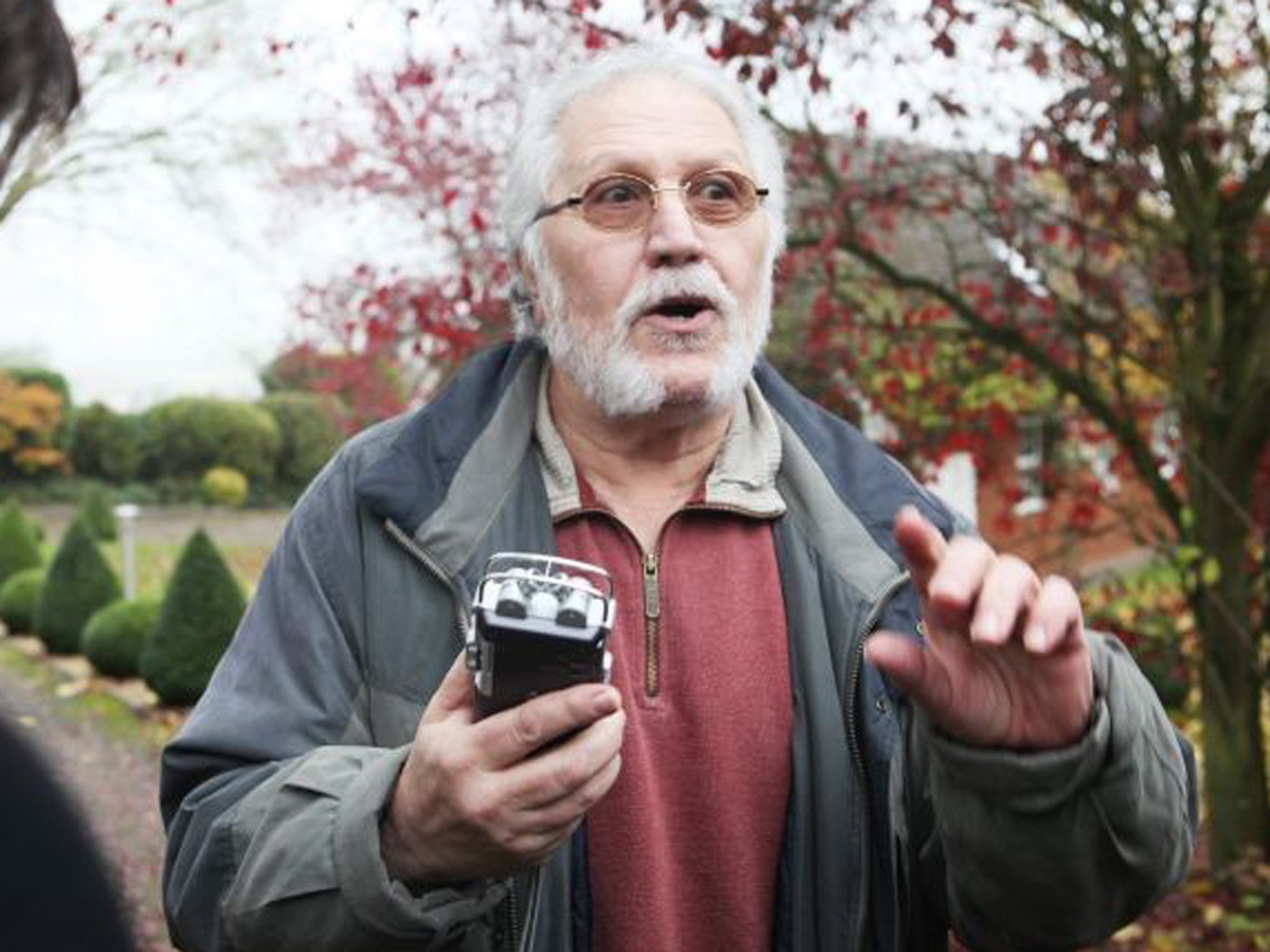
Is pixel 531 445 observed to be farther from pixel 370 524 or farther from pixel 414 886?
pixel 414 886

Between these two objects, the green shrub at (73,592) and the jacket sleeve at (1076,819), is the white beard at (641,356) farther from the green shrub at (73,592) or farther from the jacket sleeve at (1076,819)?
the green shrub at (73,592)

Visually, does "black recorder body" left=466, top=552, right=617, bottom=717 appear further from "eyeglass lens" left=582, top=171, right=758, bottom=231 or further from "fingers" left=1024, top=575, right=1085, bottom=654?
"eyeglass lens" left=582, top=171, right=758, bottom=231

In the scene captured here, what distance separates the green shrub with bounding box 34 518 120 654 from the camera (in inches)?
606

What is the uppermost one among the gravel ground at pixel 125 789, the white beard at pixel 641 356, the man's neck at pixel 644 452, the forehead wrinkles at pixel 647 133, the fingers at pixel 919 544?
the forehead wrinkles at pixel 647 133

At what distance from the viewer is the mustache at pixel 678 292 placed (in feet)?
7.90

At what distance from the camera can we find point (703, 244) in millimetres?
2426

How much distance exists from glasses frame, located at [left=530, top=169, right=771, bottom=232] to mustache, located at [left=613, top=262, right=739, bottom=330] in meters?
0.09

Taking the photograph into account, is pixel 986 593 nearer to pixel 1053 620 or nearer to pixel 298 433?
pixel 1053 620

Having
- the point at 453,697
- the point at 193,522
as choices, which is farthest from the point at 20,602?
the point at 193,522

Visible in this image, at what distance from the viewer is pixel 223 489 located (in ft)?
128

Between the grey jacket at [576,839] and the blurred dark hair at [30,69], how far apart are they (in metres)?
0.94

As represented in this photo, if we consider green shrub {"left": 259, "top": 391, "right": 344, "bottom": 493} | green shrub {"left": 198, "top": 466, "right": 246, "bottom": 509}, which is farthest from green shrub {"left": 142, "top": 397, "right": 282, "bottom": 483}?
green shrub {"left": 198, "top": 466, "right": 246, "bottom": 509}

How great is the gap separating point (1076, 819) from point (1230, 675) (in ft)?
16.9

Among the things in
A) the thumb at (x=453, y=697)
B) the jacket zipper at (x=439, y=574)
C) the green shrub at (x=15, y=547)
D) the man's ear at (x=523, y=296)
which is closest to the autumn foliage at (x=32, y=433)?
the green shrub at (x=15, y=547)
